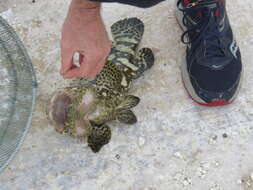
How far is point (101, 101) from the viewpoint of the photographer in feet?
6.31

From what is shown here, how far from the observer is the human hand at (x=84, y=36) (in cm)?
149

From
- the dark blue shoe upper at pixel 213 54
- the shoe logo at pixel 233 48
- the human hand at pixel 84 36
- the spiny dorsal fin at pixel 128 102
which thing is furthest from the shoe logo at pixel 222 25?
the human hand at pixel 84 36

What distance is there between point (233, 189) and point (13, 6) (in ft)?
5.32

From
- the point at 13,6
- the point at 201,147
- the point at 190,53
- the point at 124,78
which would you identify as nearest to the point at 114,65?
the point at 124,78

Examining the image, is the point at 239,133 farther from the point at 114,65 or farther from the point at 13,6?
the point at 13,6

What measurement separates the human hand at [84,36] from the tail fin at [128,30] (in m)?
0.56

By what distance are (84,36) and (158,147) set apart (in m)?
0.78

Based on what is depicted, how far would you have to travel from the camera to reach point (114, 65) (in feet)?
6.57

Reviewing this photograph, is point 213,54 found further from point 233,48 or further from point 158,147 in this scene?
point 158,147

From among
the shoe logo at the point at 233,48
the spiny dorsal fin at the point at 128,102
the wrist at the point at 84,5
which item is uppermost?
the wrist at the point at 84,5

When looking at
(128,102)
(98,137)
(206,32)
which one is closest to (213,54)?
(206,32)

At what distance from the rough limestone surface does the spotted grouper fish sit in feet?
0.32

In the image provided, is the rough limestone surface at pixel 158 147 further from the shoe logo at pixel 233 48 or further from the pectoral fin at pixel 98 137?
the shoe logo at pixel 233 48

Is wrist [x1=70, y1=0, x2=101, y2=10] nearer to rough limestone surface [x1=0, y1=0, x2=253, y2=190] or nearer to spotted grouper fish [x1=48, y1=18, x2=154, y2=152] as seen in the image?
spotted grouper fish [x1=48, y1=18, x2=154, y2=152]
